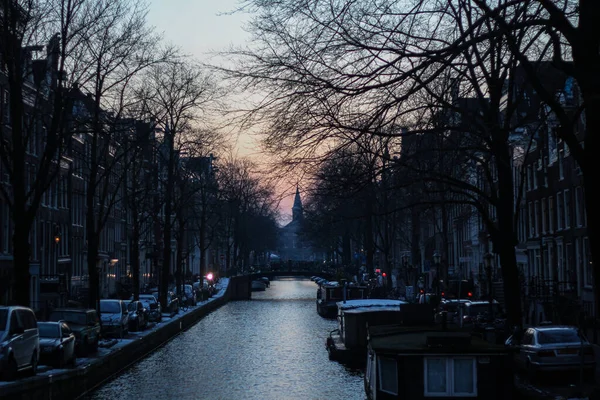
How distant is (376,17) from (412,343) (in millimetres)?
7701

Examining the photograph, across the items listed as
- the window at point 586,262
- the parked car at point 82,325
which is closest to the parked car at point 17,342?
the parked car at point 82,325

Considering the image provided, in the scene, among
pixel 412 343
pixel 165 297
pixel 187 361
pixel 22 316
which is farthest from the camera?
pixel 165 297

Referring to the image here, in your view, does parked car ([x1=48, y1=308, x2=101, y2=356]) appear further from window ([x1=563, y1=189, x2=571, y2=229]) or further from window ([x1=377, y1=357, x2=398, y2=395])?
window ([x1=563, y1=189, x2=571, y2=229])

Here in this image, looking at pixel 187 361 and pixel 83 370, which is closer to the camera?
pixel 83 370

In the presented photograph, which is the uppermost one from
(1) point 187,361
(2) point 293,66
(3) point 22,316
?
(2) point 293,66

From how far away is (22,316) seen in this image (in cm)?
2495

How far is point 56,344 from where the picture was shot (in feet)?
94.4

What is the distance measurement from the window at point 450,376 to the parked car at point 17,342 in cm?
988

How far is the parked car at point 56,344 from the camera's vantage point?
93.7ft

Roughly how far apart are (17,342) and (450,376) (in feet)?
35.0

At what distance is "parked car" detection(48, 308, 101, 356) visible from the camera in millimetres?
33344

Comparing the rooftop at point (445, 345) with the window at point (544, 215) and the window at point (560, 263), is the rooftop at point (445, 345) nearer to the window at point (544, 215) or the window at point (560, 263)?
the window at point (560, 263)

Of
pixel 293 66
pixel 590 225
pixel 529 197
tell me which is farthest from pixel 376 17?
pixel 529 197

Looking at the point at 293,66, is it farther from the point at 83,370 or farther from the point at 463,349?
the point at 83,370
